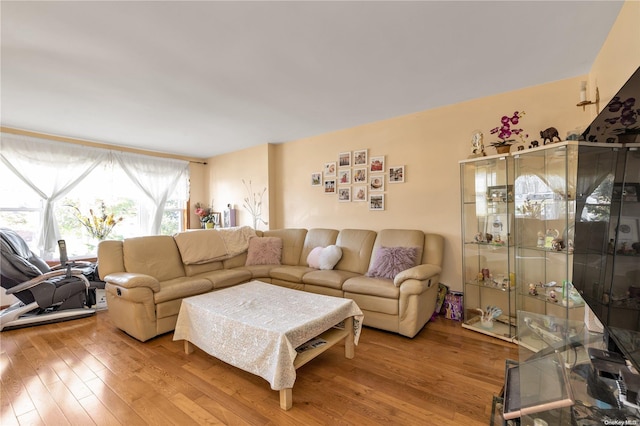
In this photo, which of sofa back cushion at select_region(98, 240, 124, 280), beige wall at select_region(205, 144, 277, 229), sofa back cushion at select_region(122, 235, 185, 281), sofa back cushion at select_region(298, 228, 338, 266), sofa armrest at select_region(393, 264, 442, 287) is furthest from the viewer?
beige wall at select_region(205, 144, 277, 229)

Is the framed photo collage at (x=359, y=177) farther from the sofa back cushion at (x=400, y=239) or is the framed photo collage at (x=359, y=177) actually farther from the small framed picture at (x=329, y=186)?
the sofa back cushion at (x=400, y=239)

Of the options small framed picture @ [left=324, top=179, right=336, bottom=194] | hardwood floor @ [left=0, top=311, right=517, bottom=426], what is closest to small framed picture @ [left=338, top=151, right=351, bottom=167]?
small framed picture @ [left=324, top=179, right=336, bottom=194]

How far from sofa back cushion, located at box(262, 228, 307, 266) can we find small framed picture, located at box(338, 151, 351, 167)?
1.10m

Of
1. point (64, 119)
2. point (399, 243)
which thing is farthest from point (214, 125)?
point (399, 243)

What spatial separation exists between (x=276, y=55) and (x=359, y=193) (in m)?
2.14

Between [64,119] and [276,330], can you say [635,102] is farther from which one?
[64,119]

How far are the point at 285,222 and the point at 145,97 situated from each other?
2575mm

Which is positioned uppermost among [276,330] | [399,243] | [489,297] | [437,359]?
[399,243]

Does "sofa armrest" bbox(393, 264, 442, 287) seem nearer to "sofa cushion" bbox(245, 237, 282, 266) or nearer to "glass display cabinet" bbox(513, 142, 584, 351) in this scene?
"glass display cabinet" bbox(513, 142, 584, 351)

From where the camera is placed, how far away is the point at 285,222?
15.2ft

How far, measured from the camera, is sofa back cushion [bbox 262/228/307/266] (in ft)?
12.9

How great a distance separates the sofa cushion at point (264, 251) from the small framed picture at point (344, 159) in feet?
4.65

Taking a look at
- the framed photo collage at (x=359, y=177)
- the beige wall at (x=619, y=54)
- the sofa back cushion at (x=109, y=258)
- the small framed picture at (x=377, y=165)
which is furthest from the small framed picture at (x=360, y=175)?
the sofa back cushion at (x=109, y=258)

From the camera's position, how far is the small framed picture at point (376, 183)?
3.59 m
